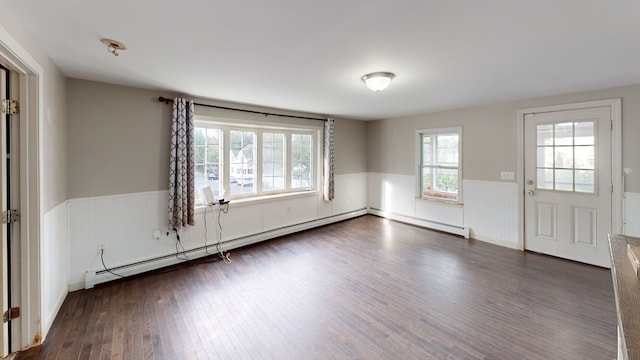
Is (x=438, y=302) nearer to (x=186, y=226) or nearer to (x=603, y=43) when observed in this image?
(x=603, y=43)

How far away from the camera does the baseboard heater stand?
119 inches

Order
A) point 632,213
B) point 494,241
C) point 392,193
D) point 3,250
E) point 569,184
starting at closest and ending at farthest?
point 3,250 < point 632,213 < point 569,184 < point 494,241 < point 392,193

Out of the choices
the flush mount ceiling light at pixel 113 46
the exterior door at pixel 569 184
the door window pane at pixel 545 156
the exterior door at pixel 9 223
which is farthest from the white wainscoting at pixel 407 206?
the exterior door at pixel 9 223

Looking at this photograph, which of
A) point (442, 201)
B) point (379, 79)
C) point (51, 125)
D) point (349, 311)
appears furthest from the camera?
point (442, 201)

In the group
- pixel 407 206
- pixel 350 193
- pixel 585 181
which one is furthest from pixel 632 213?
pixel 350 193

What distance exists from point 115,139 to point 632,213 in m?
6.34

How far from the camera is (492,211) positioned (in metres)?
4.46

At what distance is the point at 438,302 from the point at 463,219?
8.71 ft

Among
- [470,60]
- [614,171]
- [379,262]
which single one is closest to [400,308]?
[379,262]

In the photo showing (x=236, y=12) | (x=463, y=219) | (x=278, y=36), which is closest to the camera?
(x=236, y=12)

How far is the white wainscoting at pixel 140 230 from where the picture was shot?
2949 mm

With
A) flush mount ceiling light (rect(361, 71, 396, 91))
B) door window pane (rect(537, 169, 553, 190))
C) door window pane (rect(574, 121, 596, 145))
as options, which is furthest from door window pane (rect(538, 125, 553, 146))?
flush mount ceiling light (rect(361, 71, 396, 91))

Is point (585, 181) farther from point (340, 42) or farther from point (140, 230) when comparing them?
point (140, 230)

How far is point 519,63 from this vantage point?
8.10 feet
